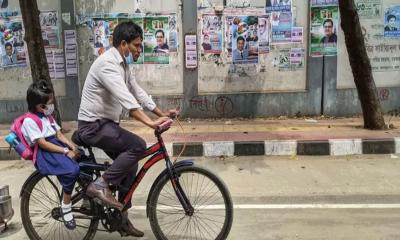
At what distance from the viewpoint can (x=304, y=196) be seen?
5.59m

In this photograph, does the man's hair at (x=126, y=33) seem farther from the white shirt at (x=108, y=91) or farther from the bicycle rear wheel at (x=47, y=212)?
the bicycle rear wheel at (x=47, y=212)

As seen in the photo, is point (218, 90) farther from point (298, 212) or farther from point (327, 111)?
point (298, 212)

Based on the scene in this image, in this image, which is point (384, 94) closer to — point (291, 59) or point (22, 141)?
point (291, 59)

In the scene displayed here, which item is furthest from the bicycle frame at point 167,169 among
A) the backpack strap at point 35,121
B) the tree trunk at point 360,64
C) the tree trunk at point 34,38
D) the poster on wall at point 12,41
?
the poster on wall at point 12,41

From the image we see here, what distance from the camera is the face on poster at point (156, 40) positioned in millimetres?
10164

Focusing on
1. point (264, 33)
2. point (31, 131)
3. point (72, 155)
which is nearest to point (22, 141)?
point (31, 131)

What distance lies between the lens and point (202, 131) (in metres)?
9.04

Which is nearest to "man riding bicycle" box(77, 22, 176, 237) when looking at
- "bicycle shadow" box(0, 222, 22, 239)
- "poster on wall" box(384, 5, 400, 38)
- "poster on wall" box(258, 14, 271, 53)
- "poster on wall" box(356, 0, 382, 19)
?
"bicycle shadow" box(0, 222, 22, 239)

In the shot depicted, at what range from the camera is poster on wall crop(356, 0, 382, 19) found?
1002 cm

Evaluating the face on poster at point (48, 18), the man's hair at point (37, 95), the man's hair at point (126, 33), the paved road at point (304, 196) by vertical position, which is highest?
A: the face on poster at point (48, 18)

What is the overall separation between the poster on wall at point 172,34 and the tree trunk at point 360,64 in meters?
3.43

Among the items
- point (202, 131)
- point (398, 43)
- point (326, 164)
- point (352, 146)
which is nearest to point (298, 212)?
point (326, 164)

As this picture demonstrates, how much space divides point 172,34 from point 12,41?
3.36m

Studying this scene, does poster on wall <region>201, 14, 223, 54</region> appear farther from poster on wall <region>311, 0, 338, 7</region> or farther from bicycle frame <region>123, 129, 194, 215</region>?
bicycle frame <region>123, 129, 194, 215</region>
